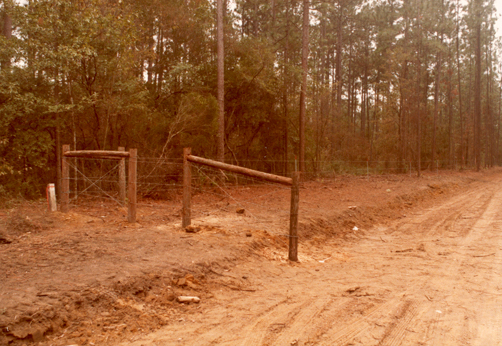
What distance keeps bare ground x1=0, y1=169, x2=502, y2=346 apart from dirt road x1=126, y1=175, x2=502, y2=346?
0.02 meters

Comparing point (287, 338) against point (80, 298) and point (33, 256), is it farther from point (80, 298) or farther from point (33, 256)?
point (33, 256)

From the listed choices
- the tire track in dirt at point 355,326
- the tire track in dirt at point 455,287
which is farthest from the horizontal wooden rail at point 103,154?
the tire track in dirt at point 455,287

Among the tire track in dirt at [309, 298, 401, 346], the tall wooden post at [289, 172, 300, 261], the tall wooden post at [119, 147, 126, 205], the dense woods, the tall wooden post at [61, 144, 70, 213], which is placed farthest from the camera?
the dense woods

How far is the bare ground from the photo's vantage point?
13.1 feet

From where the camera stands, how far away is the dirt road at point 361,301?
400 cm

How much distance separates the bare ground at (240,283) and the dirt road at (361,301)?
0.02 metres

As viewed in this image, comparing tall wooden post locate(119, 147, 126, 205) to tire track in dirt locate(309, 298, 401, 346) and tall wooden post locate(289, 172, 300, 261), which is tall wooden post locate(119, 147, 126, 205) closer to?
tall wooden post locate(289, 172, 300, 261)

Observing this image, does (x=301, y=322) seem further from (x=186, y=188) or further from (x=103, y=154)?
(x=103, y=154)

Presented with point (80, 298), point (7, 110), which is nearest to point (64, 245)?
point (80, 298)

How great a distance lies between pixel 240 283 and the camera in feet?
18.3

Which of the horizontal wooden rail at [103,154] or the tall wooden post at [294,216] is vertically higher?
the horizontal wooden rail at [103,154]

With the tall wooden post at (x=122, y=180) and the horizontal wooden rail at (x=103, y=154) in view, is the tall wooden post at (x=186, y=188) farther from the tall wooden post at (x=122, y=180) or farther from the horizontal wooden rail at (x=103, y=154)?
the tall wooden post at (x=122, y=180)

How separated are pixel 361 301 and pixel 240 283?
5.57 feet

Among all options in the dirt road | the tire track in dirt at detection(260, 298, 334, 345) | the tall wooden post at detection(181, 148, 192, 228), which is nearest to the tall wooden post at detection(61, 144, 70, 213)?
the tall wooden post at detection(181, 148, 192, 228)
